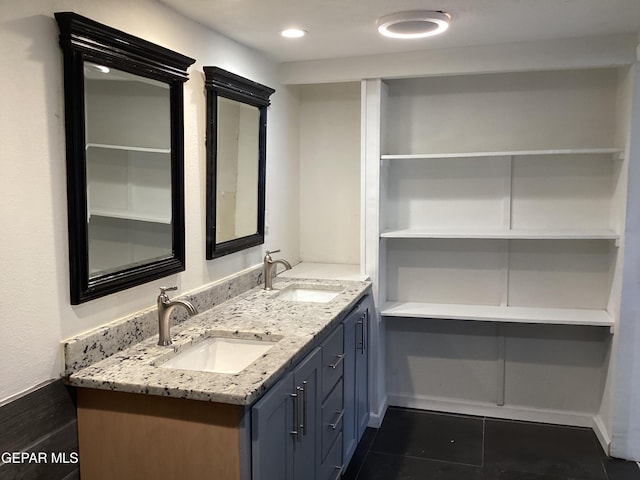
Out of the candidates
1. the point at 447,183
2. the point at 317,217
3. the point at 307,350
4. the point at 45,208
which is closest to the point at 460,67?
the point at 447,183

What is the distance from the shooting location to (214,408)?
173 cm

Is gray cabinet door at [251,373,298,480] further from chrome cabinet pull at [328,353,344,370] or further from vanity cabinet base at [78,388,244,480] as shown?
chrome cabinet pull at [328,353,344,370]

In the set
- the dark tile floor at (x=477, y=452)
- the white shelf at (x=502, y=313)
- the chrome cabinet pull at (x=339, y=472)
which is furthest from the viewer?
the white shelf at (x=502, y=313)

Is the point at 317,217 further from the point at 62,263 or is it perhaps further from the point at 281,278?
the point at 62,263

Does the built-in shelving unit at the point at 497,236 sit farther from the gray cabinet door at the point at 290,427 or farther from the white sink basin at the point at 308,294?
the gray cabinet door at the point at 290,427

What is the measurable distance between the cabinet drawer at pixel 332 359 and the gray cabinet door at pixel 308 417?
76mm

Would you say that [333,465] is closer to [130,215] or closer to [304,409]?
[304,409]

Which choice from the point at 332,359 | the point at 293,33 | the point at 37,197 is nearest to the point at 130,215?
the point at 37,197

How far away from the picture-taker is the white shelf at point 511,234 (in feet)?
10.3

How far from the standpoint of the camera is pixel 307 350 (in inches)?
88.4

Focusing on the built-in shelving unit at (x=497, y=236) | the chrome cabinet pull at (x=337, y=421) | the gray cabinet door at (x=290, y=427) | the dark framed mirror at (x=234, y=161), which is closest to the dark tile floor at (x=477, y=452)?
the built-in shelving unit at (x=497, y=236)

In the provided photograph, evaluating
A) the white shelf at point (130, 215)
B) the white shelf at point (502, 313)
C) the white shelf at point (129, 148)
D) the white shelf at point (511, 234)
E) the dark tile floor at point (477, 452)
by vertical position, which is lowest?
the dark tile floor at point (477, 452)

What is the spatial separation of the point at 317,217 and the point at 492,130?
4.16 ft

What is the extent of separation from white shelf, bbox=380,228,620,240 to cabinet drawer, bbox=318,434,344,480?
1.26m
